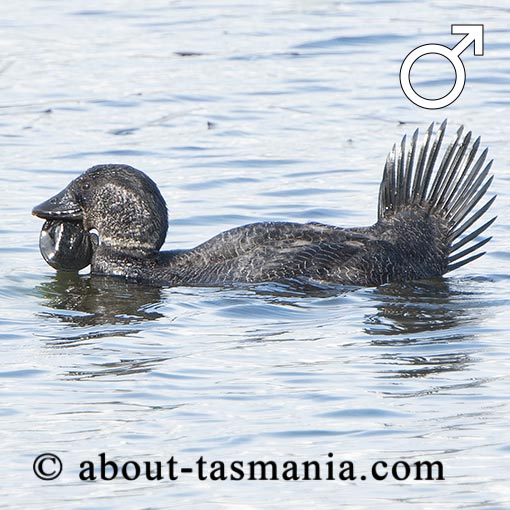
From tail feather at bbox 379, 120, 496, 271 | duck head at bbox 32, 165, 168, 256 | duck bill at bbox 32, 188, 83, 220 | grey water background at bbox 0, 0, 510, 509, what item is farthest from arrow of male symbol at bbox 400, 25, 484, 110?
duck bill at bbox 32, 188, 83, 220

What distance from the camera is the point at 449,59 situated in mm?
16422

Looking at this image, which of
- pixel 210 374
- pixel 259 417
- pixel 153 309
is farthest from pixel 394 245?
pixel 259 417

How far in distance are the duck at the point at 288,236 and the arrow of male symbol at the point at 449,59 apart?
4530mm

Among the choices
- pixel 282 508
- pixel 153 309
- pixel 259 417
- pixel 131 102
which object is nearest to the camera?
pixel 282 508

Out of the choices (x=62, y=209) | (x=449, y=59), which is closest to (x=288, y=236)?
(x=62, y=209)

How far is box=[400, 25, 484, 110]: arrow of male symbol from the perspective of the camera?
1510 cm

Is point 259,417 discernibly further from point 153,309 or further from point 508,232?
point 508,232

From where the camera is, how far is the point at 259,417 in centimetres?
705

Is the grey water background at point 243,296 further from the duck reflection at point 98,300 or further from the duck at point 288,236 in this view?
the duck at point 288,236

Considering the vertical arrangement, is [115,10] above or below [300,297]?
above

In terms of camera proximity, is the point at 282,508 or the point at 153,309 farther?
the point at 153,309

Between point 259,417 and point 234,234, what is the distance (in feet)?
10.2

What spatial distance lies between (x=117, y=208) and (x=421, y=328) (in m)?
2.63

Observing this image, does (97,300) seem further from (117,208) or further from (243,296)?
(243,296)
